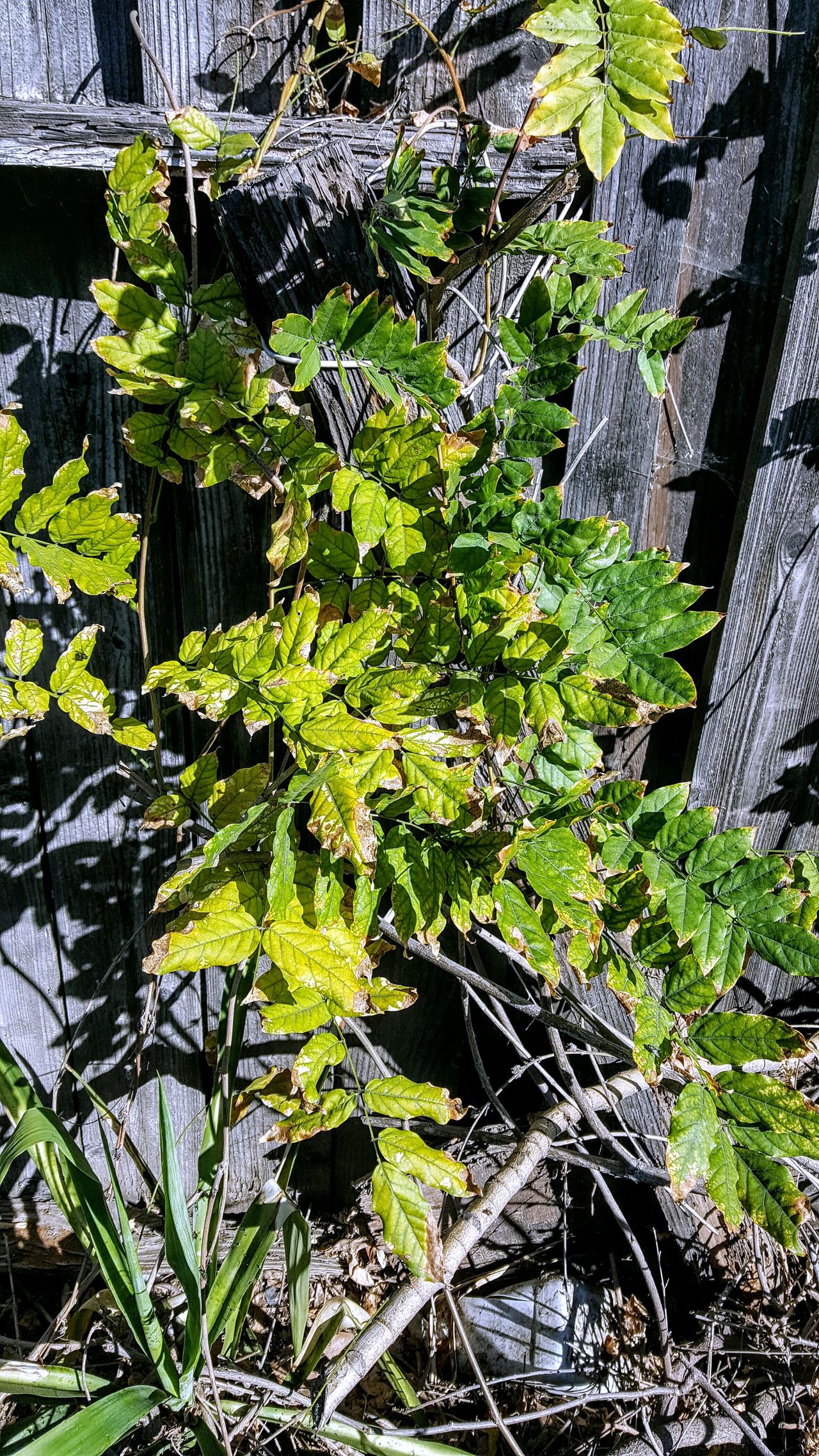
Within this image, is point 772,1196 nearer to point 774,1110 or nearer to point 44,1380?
point 774,1110

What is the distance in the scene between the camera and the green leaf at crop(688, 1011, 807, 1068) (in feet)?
2.96

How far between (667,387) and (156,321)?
80 centimetres

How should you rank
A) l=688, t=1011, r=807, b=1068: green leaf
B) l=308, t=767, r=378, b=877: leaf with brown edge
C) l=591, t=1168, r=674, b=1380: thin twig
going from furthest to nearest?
1. l=591, t=1168, r=674, b=1380: thin twig
2. l=688, t=1011, r=807, b=1068: green leaf
3. l=308, t=767, r=378, b=877: leaf with brown edge

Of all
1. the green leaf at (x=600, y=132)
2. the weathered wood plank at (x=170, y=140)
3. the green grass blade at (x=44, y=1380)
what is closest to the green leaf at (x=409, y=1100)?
the green grass blade at (x=44, y=1380)

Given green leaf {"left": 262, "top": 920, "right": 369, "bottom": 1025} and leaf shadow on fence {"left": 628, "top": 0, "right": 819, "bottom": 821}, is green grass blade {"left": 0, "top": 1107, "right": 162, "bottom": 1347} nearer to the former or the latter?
green leaf {"left": 262, "top": 920, "right": 369, "bottom": 1025}

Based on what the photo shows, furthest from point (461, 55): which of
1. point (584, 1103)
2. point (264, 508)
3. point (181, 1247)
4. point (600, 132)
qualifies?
point (181, 1247)

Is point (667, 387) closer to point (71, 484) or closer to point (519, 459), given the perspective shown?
point (519, 459)

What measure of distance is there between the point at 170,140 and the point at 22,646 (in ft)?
2.21

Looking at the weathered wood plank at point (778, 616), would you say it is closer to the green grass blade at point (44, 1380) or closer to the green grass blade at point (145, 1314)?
the green grass blade at point (145, 1314)

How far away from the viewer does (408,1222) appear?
3.26ft

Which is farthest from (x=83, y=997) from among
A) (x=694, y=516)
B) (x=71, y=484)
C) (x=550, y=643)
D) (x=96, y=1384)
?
(x=694, y=516)

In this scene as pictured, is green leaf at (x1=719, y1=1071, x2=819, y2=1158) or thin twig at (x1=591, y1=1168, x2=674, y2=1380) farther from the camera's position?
thin twig at (x1=591, y1=1168, x2=674, y2=1380)

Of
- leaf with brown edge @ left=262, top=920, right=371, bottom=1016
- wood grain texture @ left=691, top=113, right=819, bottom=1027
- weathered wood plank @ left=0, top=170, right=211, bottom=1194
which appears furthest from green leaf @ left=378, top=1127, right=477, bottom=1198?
wood grain texture @ left=691, top=113, right=819, bottom=1027

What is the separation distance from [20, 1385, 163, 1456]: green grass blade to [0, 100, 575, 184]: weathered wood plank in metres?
1.57
